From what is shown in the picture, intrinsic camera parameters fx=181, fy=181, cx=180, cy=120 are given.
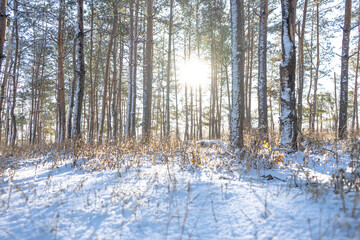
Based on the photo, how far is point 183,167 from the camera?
337cm

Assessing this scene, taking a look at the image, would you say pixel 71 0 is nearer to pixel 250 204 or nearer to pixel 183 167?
pixel 183 167

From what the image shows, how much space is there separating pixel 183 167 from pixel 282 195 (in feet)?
5.89

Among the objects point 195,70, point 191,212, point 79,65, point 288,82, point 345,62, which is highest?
point 195,70

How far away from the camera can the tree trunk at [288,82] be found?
4480 millimetres

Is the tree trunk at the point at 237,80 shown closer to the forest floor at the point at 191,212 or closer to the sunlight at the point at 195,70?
the forest floor at the point at 191,212

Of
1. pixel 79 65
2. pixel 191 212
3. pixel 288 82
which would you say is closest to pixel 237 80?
pixel 288 82

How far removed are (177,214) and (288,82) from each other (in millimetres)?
4351

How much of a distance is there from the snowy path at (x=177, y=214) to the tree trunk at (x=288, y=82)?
8.53ft

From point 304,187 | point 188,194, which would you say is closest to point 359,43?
point 304,187

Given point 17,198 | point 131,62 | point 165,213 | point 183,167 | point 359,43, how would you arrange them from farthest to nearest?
point 359,43 < point 131,62 < point 183,167 < point 17,198 < point 165,213

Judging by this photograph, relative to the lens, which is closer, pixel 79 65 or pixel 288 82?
pixel 288 82

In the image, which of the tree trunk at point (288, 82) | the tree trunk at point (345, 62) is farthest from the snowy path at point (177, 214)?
the tree trunk at point (345, 62)

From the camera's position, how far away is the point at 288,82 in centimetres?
454

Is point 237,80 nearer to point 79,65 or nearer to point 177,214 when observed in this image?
point 177,214
